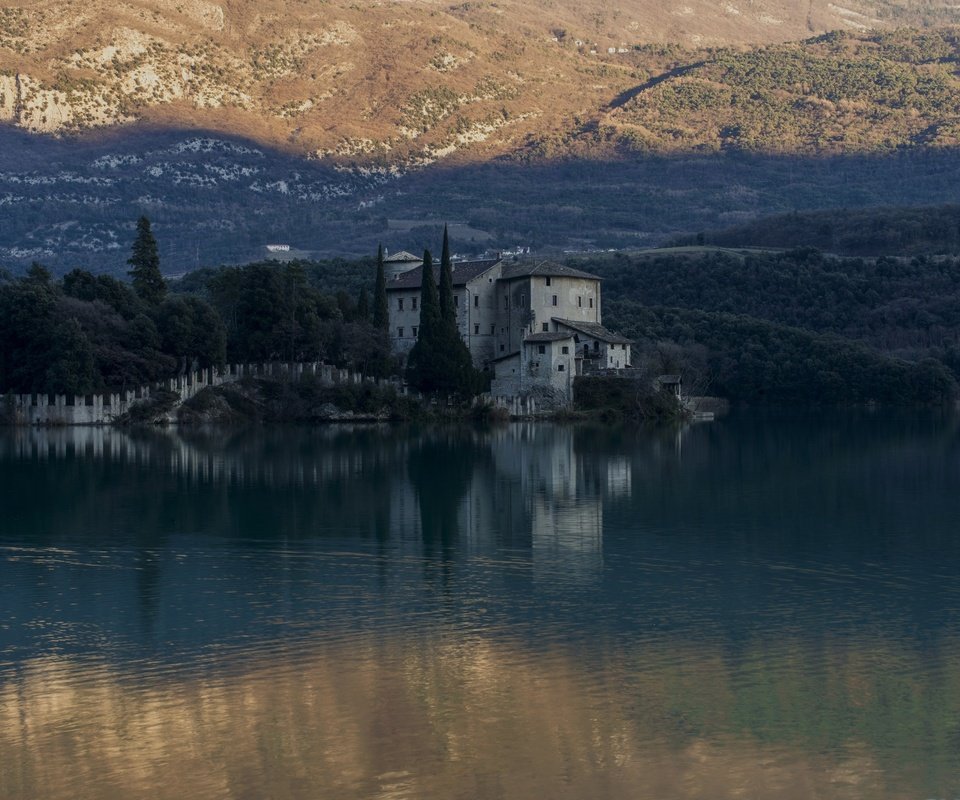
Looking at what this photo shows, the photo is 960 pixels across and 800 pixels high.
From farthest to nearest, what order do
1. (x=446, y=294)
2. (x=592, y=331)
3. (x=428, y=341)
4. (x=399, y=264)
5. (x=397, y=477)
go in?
(x=399, y=264) → (x=592, y=331) → (x=446, y=294) → (x=428, y=341) → (x=397, y=477)

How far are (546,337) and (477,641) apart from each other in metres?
53.5

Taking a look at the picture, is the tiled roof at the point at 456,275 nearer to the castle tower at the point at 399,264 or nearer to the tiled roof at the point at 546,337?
the castle tower at the point at 399,264

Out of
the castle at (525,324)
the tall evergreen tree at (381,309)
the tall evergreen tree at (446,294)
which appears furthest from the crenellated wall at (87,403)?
the castle at (525,324)

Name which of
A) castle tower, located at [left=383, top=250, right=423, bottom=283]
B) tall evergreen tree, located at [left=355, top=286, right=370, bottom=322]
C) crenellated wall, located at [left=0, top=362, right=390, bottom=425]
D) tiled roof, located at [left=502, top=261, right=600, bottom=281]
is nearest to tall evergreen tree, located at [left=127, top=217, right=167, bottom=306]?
crenellated wall, located at [left=0, top=362, right=390, bottom=425]

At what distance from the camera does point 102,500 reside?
37.3 m

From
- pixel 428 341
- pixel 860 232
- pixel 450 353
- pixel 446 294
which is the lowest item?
pixel 450 353

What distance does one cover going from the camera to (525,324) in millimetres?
76938

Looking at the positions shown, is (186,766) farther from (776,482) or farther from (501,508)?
(776,482)

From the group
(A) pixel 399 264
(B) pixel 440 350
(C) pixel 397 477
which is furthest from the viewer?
(A) pixel 399 264

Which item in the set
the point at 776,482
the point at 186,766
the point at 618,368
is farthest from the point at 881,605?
the point at 618,368

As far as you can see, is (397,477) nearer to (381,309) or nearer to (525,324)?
(381,309)

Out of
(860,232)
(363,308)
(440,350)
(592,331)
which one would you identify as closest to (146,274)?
(363,308)

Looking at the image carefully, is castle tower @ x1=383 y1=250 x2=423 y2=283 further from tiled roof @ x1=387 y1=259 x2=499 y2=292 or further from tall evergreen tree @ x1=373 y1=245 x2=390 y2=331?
tall evergreen tree @ x1=373 y1=245 x2=390 y2=331

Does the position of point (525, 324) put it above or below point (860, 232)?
below
